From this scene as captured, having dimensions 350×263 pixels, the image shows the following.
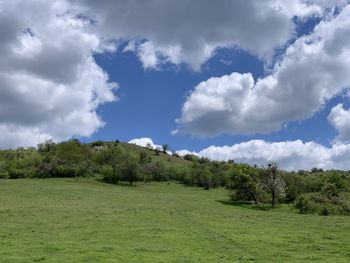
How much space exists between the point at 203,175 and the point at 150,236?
83.7 metres

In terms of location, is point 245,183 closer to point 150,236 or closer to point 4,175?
point 150,236

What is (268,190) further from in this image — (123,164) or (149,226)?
(149,226)

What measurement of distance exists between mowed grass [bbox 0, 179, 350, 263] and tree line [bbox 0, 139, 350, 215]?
81.1 ft

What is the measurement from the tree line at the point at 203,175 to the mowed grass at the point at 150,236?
81.1 ft

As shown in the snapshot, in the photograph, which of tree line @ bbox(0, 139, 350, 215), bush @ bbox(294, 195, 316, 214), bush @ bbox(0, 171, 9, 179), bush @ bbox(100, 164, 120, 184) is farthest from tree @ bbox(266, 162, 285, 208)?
bush @ bbox(0, 171, 9, 179)

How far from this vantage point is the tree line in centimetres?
8314

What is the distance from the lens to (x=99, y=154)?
14875 cm

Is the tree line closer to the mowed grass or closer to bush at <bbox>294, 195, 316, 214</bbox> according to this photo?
bush at <bbox>294, 195, 316, 214</bbox>

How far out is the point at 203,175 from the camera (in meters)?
123

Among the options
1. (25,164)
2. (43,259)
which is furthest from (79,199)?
(25,164)

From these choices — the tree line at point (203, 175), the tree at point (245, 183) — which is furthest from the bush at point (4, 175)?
the tree at point (245, 183)

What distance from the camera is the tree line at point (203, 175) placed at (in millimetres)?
83144

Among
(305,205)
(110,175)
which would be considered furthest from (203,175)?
(305,205)

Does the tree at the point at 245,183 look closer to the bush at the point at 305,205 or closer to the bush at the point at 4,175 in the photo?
the bush at the point at 305,205
